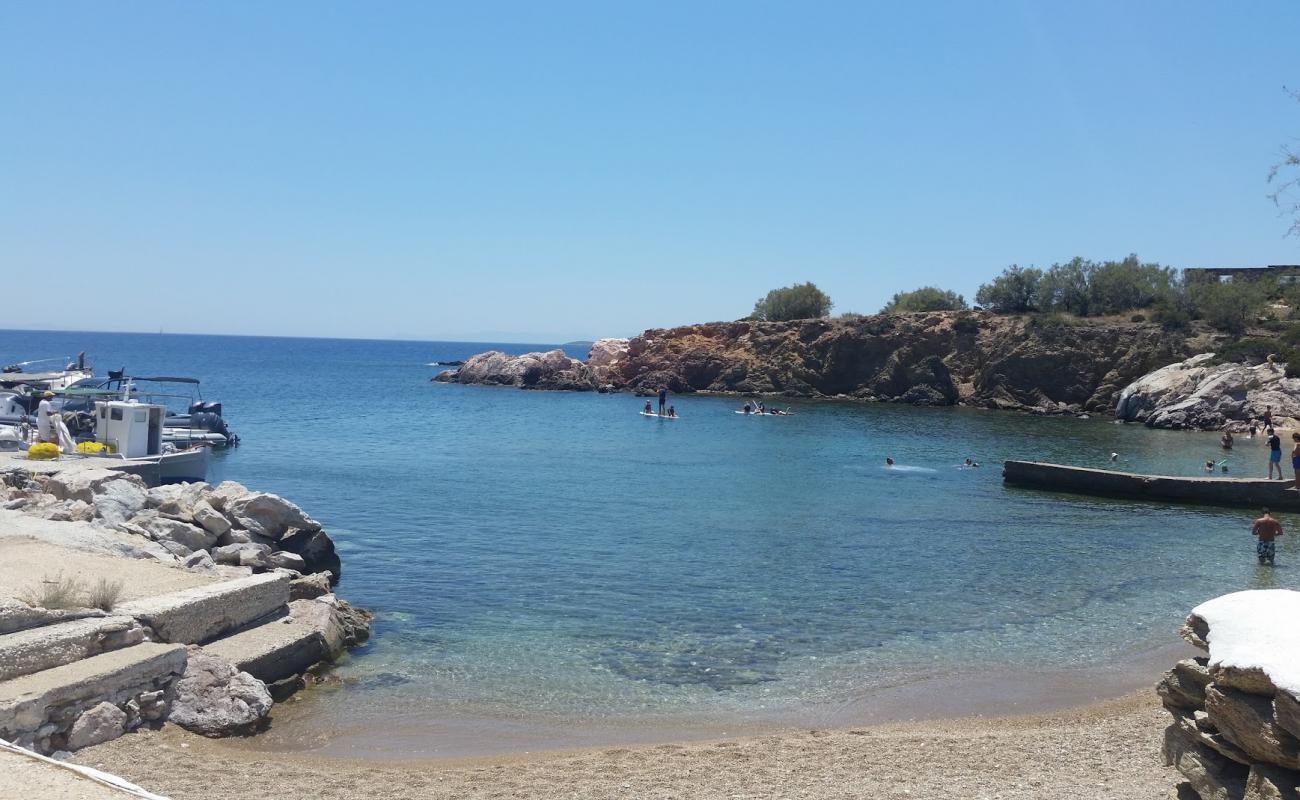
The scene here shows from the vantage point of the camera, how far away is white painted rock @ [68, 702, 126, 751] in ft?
29.0

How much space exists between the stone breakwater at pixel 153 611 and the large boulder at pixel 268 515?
25 mm

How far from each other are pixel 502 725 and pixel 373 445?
104 feet

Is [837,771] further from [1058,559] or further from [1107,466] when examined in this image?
[1107,466]

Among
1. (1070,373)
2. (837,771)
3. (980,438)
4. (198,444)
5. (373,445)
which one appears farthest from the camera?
(1070,373)

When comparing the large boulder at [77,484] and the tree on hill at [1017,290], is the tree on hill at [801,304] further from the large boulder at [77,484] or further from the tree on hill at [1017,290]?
the large boulder at [77,484]

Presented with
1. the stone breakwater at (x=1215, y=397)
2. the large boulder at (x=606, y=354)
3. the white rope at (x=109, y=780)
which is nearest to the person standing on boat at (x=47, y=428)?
the white rope at (x=109, y=780)

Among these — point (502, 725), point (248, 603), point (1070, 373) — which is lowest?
point (502, 725)

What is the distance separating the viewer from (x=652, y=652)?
45.5 feet

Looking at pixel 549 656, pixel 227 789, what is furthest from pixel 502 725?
pixel 227 789

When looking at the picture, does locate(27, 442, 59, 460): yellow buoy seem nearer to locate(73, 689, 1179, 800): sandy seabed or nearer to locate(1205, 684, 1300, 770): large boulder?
locate(73, 689, 1179, 800): sandy seabed

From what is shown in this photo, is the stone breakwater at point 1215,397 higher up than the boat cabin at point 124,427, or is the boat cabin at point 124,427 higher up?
the stone breakwater at point 1215,397

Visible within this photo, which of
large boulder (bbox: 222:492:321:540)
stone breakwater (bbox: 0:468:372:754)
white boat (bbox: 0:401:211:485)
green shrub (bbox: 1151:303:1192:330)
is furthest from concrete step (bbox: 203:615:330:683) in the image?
green shrub (bbox: 1151:303:1192:330)

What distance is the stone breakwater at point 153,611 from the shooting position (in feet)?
29.6

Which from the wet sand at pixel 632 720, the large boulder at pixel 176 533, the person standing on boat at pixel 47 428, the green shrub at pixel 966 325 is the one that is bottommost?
the wet sand at pixel 632 720
